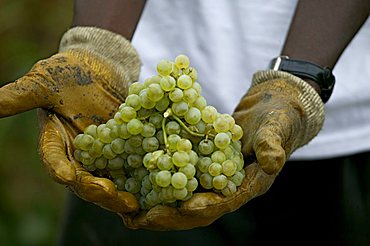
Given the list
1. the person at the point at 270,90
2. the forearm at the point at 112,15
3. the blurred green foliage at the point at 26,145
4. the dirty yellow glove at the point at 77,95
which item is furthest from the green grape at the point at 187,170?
the blurred green foliage at the point at 26,145

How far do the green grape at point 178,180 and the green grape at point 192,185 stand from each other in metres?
0.02

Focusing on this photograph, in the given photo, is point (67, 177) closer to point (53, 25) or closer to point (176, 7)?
point (176, 7)

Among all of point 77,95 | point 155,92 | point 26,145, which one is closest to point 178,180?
point 155,92

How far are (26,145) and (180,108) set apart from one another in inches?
64.1

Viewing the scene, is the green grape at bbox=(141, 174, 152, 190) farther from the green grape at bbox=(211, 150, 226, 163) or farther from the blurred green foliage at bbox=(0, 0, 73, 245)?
the blurred green foliage at bbox=(0, 0, 73, 245)

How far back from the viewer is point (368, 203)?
4.51 feet

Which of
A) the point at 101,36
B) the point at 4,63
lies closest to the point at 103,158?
the point at 101,36

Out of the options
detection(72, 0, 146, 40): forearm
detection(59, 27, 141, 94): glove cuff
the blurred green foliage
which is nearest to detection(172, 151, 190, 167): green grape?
detection(59, 27, 141, 94): glove cuff

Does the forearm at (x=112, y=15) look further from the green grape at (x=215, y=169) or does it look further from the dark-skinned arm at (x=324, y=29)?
the green grape at (x=215, y=169)

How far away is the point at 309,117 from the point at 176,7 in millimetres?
363

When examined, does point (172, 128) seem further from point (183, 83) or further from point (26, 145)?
point (26, 145)

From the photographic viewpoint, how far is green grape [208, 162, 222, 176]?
103 cm

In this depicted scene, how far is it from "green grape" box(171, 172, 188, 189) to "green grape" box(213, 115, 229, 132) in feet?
0.28

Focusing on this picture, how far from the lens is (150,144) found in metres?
1.04
